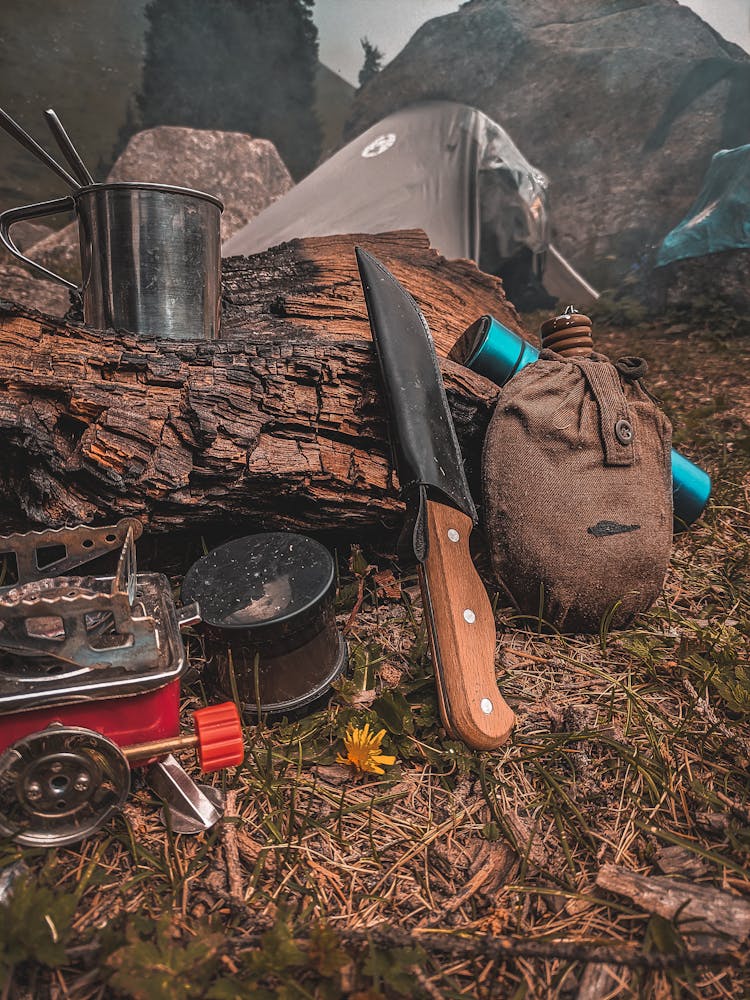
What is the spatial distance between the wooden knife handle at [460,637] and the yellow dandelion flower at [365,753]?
14 cm

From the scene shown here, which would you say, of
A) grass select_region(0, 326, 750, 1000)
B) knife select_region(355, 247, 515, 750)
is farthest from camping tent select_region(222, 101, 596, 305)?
grass select_region(0, 326, 750, 1000)

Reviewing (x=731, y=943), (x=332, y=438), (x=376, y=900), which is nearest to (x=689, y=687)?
(x=731, y=943)

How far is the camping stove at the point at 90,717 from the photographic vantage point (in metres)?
0.84

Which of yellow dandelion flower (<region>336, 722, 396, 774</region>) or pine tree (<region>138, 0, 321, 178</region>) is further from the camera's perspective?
pine tree (<region>138, 0, 321, 178</region>)

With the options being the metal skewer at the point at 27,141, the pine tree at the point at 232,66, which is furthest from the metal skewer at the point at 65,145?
the pine tree at the point at 232,66

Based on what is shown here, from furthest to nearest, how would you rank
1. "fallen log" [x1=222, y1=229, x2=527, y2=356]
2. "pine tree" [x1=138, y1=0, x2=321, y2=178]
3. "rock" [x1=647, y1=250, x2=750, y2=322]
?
1. "pine tree" [x1=138, y1=0, x2=321, y2=178]
2. "rock" [x1=647, y1=250, x2=750, y2=322]
3. "fallen log" [x1=222, y1=229, x2=527, y2=356]

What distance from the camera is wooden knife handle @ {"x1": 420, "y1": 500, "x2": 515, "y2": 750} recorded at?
3.60 ft

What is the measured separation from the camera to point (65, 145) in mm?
1534

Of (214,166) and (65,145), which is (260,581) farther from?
(214,166)

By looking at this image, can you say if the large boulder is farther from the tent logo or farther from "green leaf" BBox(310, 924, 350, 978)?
"green leaf" BBox(310, 924, 350, 978)

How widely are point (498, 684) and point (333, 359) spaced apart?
2.79 feet

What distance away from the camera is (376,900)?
89 centimetres

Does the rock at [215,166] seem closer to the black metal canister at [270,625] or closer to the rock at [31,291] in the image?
the rock at [31,291]

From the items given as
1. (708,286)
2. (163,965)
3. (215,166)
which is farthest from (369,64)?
(163,965)
